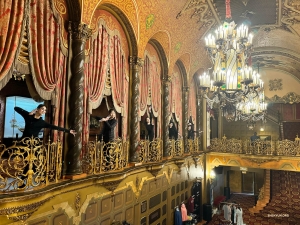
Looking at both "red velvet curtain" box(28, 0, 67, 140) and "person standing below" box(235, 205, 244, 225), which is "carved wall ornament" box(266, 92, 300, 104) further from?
"red velvet curtain" box(28, 0, 67, 140)

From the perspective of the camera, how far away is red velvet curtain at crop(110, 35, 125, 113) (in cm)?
673

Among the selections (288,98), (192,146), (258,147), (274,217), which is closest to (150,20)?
(192,146)

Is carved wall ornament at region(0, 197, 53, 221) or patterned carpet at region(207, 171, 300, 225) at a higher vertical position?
carved wall ornament at region(0, 197, 53, 221)

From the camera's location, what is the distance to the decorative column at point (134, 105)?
24.2ft

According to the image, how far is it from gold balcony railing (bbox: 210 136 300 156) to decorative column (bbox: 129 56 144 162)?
8.65 meters

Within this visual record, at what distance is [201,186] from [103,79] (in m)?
9.34

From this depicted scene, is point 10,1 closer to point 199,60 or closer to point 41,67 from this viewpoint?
point 41,67

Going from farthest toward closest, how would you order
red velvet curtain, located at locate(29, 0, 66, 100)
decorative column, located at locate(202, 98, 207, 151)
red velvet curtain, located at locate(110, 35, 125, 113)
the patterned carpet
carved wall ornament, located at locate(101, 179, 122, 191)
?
decorative column, located at locate(202, 98, 207, 151) < the patterned carpet < red velvet curtain, located at locate(110, 35, 125, 113) < carved wall ornament, located at locate(101, 179, 122, 191) < red velvet curtain, located at locate(29, 0, 66, 100)

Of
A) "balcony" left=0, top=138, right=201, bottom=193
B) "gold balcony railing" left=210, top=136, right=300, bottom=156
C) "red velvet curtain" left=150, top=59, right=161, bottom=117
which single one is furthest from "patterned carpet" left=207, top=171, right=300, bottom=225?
"balcony" left=0, top=138, right=201, bottom=193

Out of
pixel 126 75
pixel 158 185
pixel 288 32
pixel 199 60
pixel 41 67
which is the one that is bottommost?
pixel 158 185

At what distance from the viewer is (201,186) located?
13117 mm

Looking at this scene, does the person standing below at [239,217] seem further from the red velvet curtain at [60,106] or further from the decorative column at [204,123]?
the red velvet curtain at [60,106]

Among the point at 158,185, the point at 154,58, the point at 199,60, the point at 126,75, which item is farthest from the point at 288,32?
the point at 158,185

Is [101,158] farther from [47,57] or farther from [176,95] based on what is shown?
[176,95]
